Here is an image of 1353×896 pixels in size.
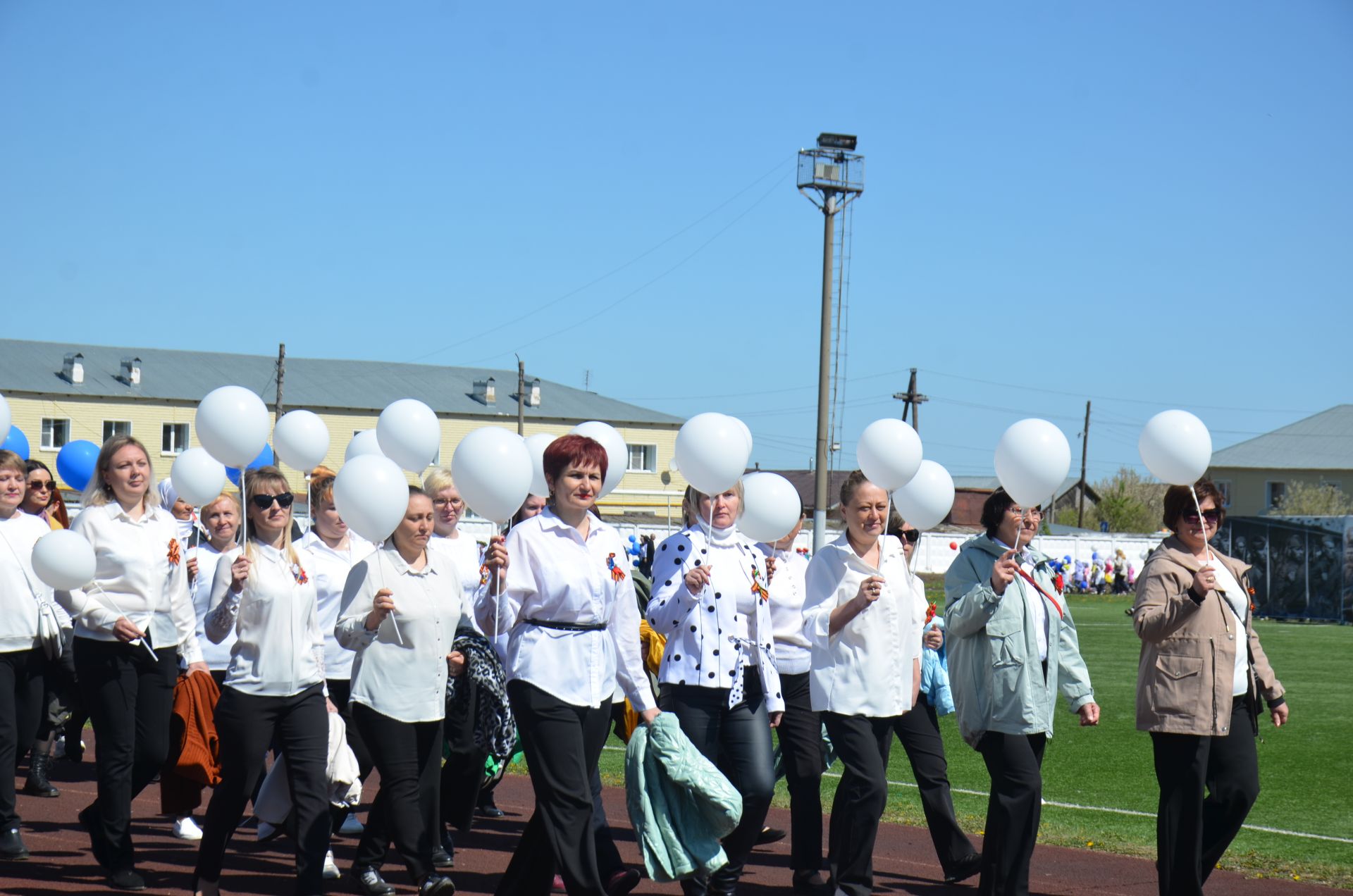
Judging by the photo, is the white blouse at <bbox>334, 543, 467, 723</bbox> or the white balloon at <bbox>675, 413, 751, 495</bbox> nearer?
the white blouse at <bbox>334, 543, 467, 723</bbox>

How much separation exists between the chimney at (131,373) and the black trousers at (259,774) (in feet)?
185

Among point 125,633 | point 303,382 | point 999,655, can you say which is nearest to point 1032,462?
point 999,655

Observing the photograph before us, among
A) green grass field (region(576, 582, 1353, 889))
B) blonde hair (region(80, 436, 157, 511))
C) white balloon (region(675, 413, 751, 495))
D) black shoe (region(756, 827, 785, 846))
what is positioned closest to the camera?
white balloon (region(675, 413, 751, 495))

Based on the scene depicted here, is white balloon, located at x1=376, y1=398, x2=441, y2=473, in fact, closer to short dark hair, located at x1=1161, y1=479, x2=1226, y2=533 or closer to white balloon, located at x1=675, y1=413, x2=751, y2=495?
white balloon, located at x1=675, y1=413, x2=751, y2=495

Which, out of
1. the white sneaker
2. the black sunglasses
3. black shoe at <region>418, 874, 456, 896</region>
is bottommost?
the white sneaker

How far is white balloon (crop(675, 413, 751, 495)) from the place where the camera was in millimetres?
6645

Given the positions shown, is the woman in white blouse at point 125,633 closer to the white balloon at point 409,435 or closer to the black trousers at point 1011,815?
the white balloon at point 409,435

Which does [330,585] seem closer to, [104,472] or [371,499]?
[104,472]

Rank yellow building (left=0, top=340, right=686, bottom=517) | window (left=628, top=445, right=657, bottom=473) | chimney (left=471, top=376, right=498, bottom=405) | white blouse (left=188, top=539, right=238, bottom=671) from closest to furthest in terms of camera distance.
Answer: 1. white blouse (left=188, top=539, right=238, bottom=671)
2. yellow building (left=0, top=340, right=686, bottom=517)
3. chimney (left=471, top=376, right=498, bottom=405)
4. window (left=628, top=445, right=657, bottom=473)

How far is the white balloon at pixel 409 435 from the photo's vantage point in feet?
26.0

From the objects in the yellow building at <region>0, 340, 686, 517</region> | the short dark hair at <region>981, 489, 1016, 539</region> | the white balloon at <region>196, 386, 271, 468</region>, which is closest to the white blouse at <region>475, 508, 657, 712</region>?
the short dark hair at <region>981, 489, 1016, 539</region>

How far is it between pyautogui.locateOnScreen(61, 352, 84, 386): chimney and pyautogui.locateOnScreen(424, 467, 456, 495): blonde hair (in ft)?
180

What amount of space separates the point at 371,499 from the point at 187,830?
292cm

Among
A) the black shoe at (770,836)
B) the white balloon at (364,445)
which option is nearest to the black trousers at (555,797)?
the black shoe at (770,836)
